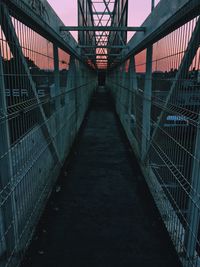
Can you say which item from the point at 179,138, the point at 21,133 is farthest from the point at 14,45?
the point at 179,138

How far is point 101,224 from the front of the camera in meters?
3.04

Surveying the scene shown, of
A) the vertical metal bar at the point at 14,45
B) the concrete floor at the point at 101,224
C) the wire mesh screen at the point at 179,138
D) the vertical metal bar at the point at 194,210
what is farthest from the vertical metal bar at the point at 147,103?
the vertical metal bar at the point at 194,210

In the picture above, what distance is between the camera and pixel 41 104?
3.15 meters

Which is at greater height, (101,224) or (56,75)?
(56,75)

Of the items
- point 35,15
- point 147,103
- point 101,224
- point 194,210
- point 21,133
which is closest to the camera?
point 194,210

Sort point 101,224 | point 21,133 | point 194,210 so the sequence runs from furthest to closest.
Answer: point 101,224
point 21,133
point 194,210

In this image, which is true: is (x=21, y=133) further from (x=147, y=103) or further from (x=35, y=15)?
(x=147, y=103)

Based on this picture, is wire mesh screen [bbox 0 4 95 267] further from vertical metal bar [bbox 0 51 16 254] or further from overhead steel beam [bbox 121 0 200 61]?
overhead steel beam [bbox 121 0 200 61]

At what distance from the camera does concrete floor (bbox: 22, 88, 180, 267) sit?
97.7 inches

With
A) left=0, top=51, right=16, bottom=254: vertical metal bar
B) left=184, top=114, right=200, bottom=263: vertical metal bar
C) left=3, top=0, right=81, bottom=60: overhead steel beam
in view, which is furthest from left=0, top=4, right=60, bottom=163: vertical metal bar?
left=184, top=114, right=200, bottom=263: vertical metal bar

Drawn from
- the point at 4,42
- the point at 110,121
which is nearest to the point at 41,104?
the point at 4,42

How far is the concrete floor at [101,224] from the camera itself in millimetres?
2482

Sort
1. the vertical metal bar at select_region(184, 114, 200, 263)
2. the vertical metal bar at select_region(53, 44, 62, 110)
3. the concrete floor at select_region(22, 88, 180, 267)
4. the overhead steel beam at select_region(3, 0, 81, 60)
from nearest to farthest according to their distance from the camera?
the vertical metal bar at select_region(184, 114, 200, 263), the overhead steel beam at select_region(3, 0, 81, 60), the concrete floor at select_region(22, 88, 180, 267), the vertical metal bar at select_region(53, 44, 62, 110)

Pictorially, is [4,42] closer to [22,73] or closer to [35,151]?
[22,73]
